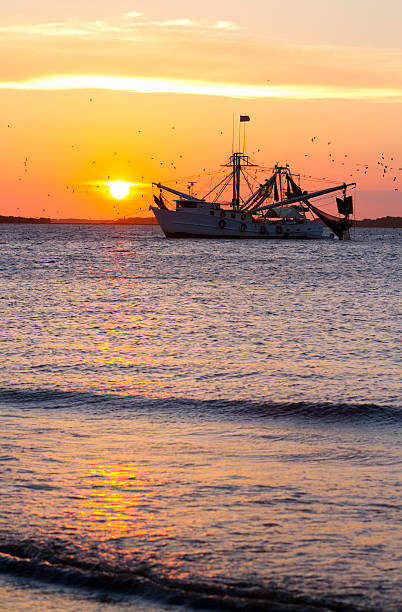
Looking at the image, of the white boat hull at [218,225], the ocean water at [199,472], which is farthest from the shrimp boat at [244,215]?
the ocean water at [199,472]

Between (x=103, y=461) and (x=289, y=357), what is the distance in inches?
455

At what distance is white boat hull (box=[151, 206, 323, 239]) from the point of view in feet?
533

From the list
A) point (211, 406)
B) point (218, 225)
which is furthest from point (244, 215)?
point (211, 406)

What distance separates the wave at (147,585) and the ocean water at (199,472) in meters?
0.02

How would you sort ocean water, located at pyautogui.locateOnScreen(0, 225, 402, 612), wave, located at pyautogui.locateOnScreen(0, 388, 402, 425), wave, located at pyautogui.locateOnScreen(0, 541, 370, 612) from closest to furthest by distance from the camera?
wave, located at pyautogui.locateOnScreen(0, 541, 370, 612) → ocean water, located at pyautogui.locateOnScreen(0, 225, 402, 612) → wave, located at pyautogui.locateOnScreen(0, 388, 402, 425)

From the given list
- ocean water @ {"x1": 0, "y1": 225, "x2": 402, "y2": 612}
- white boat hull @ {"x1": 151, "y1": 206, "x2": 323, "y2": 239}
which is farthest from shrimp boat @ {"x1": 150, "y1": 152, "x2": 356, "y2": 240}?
ocean water @ {"x1": 0, "y1": 225, "x2": 402, "y2": 612}

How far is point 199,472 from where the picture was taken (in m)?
9.34

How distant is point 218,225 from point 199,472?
155 metres

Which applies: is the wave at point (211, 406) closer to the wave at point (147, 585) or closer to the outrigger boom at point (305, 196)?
the wave at point (147, 585)

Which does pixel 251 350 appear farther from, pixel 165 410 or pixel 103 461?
pixel 103 461

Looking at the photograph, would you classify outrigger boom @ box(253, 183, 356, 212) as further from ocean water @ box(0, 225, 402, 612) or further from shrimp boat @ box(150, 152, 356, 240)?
ocean water @ box(0, 225, 402, 612)

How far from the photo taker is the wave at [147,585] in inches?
230

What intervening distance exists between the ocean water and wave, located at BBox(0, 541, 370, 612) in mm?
16

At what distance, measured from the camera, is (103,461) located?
9.84 meters
